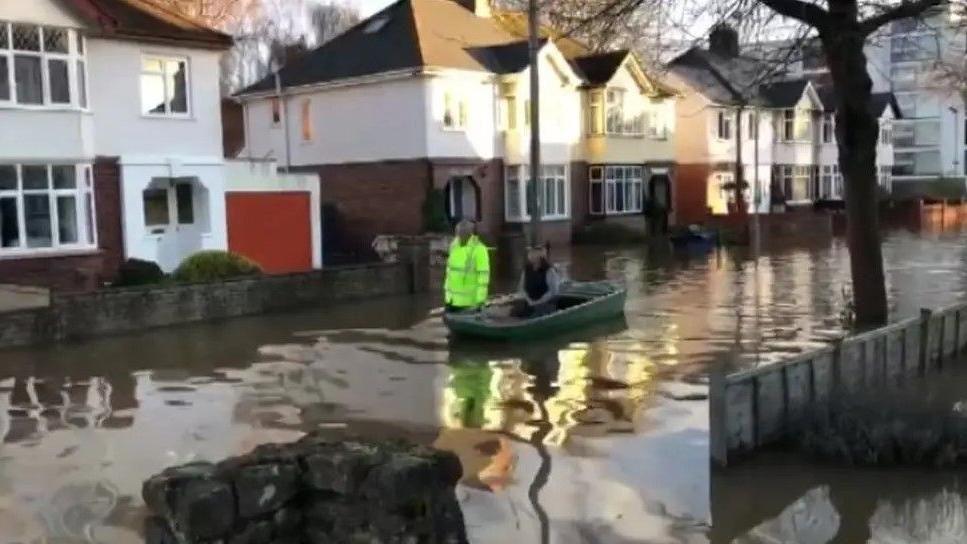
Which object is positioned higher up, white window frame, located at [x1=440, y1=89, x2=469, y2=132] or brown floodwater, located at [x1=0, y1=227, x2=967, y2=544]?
white window frame, located at [x1=440, y1=89, x2=469, y2=132]

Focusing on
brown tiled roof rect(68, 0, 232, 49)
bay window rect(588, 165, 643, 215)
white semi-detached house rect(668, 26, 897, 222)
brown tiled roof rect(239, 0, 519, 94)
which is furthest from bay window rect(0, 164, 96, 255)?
white semi-detached house rect(668, 26, 897, 222)

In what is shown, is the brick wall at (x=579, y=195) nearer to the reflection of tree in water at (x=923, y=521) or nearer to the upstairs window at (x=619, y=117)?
the upstairs window at (x=619, y=117)

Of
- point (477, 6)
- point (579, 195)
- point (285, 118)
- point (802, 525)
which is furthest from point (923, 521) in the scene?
point (477, 6)

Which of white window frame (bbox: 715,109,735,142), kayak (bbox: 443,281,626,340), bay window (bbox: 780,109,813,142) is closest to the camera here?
kayak (bbox: 443,281,626,340)

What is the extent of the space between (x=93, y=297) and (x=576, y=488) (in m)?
12.1

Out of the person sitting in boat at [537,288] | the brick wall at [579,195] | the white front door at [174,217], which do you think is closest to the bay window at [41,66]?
the white front door at [174,217]

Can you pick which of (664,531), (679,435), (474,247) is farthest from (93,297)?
(664,531)

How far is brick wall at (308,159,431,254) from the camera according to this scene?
34594 mm

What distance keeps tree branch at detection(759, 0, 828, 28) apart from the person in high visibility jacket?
5.31 meters

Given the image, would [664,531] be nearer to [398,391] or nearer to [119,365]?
[398,391]

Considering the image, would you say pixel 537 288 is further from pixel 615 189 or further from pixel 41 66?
pixel 615 189

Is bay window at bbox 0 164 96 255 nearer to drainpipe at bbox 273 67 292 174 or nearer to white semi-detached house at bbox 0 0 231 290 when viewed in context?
white semi-detached house at bbox 0 0 231 290

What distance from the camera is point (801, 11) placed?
1447 cm

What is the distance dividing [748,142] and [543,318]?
1525 inches
